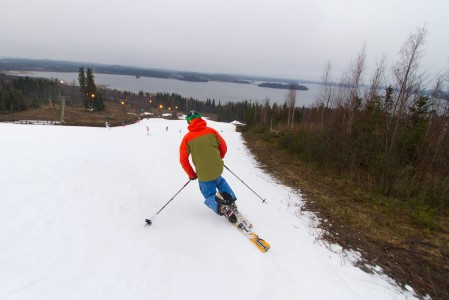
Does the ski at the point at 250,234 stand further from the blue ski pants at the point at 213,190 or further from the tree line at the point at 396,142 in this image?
the tree line at the point at 396,142

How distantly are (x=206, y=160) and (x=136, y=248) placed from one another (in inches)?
80.3

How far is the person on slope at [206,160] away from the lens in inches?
186

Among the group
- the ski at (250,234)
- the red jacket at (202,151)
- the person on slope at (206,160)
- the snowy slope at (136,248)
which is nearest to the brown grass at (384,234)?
the snowy slope at (136,248)

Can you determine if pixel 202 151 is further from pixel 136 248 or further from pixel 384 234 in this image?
pixel 384 234

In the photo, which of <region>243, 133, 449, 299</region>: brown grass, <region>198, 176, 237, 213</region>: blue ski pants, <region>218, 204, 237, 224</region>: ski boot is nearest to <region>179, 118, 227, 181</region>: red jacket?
<region>198, 176, 237, 213</region>: blue ski pants

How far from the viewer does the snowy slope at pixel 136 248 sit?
3076 millimetres

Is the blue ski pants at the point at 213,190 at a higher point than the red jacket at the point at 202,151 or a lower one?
lower

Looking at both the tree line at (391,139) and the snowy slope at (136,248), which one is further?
the tree line at (391,139)

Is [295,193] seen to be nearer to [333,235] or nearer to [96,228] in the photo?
[333,235]

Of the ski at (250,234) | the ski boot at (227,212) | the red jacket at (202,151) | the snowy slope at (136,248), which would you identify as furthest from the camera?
the ski boot at (227,212)

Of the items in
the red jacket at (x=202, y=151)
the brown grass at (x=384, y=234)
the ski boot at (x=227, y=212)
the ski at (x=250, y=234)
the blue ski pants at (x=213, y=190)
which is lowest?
the brown grass at (x=384, y=234)

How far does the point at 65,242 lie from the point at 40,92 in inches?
4645

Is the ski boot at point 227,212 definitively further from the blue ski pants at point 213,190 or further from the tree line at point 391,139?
the tree line at point 391,139

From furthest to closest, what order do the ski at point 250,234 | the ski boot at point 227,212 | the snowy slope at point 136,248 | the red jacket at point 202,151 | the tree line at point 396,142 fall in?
1. the tree line at point 396,142
2. the ski boot at point 227,212
3. the red jacket at point 202,151
4. the ski at point 250,234
5. the snowy slope at point 136,248
